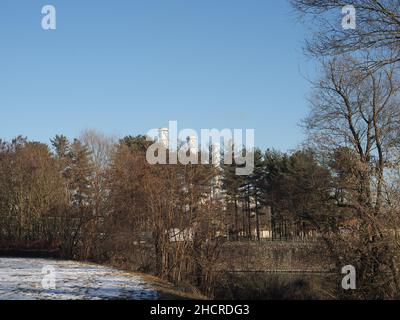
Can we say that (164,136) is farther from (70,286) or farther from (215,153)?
(70,286)

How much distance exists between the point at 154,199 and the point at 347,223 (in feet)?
30.7

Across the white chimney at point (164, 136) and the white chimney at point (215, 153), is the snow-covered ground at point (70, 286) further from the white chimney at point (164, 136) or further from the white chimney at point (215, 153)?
the white chimney at point (215, 153)

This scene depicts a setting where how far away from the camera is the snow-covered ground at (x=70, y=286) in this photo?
34.6 ft

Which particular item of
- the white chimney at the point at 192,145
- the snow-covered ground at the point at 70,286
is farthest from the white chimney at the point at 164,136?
the snow-covered ground at the point at 70,286

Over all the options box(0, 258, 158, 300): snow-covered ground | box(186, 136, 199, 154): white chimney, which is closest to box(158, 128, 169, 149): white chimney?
box(186, 136, 199, 154): white chimney

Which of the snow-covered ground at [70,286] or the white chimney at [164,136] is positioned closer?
the snow-covered ground at [70,286]

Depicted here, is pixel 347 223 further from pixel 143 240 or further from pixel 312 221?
pixel 143 240

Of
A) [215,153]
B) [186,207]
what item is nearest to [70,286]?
[186,207]

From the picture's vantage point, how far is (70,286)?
12.2m

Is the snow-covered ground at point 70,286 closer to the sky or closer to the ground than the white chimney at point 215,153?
closer to the ground

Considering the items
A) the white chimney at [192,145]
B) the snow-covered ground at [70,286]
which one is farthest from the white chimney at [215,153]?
the snow-covered ground at [70,286]
